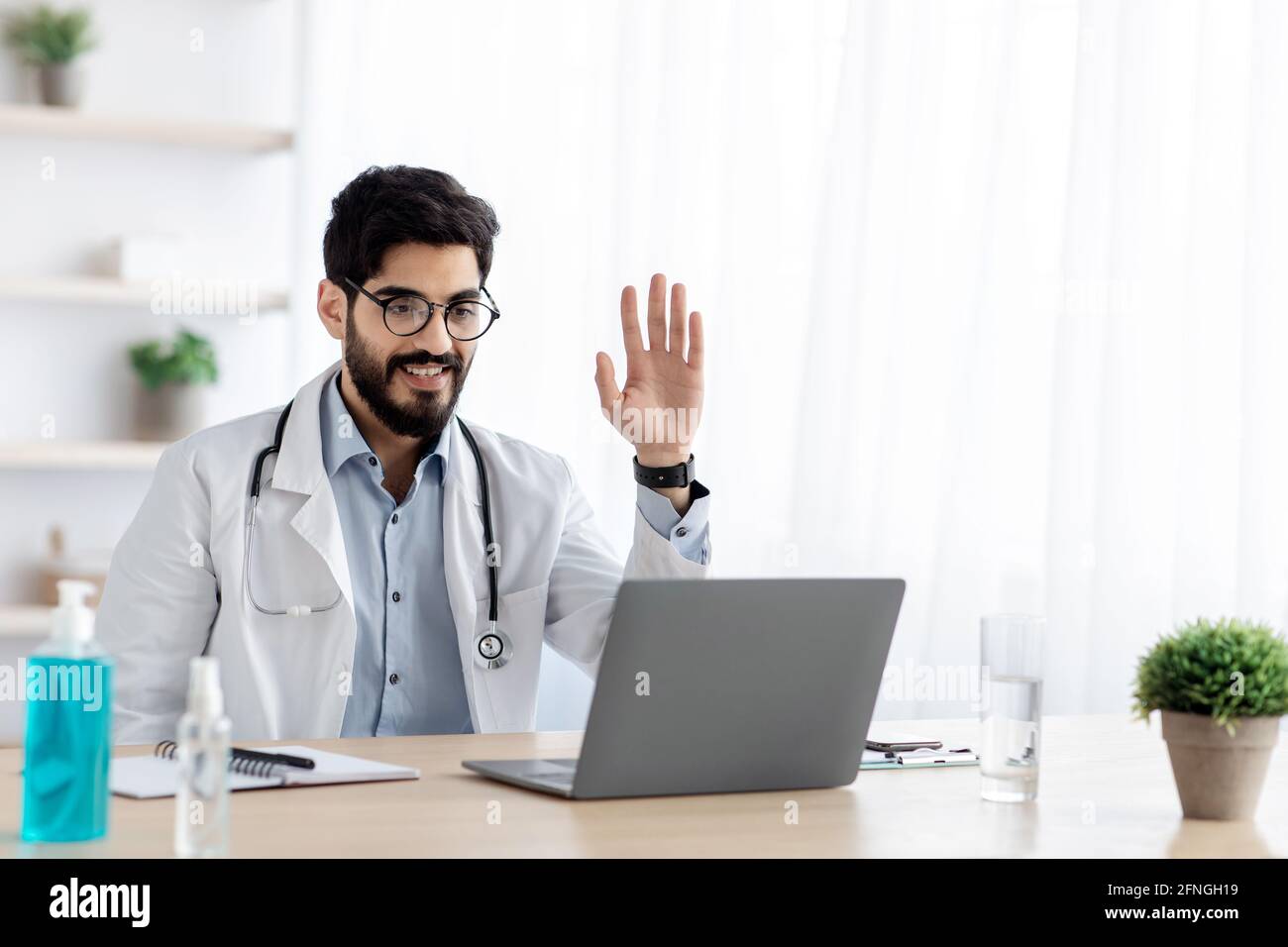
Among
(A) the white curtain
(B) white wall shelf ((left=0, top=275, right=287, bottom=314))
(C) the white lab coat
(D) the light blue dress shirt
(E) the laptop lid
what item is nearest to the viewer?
(E) the laptop lid

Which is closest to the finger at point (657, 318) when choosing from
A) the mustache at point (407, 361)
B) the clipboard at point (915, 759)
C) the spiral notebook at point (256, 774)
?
the mustache at point (407, 361)

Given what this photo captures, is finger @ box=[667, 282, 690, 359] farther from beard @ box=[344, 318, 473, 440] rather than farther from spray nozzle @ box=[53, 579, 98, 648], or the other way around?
spray nozzle @ box=[53, 579, 98, 648]

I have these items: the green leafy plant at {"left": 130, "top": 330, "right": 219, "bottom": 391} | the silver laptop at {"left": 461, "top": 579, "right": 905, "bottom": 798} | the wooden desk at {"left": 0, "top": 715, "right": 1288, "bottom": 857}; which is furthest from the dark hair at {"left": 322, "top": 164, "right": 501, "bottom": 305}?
the green leafy plant at {"left": 130, "top": 330, "right": 219, "bottom": 391}

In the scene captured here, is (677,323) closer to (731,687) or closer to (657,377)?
(657,377)

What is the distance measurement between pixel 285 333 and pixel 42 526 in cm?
73

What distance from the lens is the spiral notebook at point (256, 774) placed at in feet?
4.40

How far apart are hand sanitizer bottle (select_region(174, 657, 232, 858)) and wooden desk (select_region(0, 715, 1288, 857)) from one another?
29 millimetres

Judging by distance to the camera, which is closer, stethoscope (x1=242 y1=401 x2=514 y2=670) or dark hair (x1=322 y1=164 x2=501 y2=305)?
stethoscope (x1=242 y1=401 x2=514 y2=670)

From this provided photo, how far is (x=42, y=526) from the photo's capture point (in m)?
3.51

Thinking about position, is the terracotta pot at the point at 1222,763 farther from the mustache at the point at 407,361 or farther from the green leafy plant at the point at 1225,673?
the mustache at the point at 407,361

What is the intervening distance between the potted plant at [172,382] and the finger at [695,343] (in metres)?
1.70

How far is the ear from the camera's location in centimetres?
234
